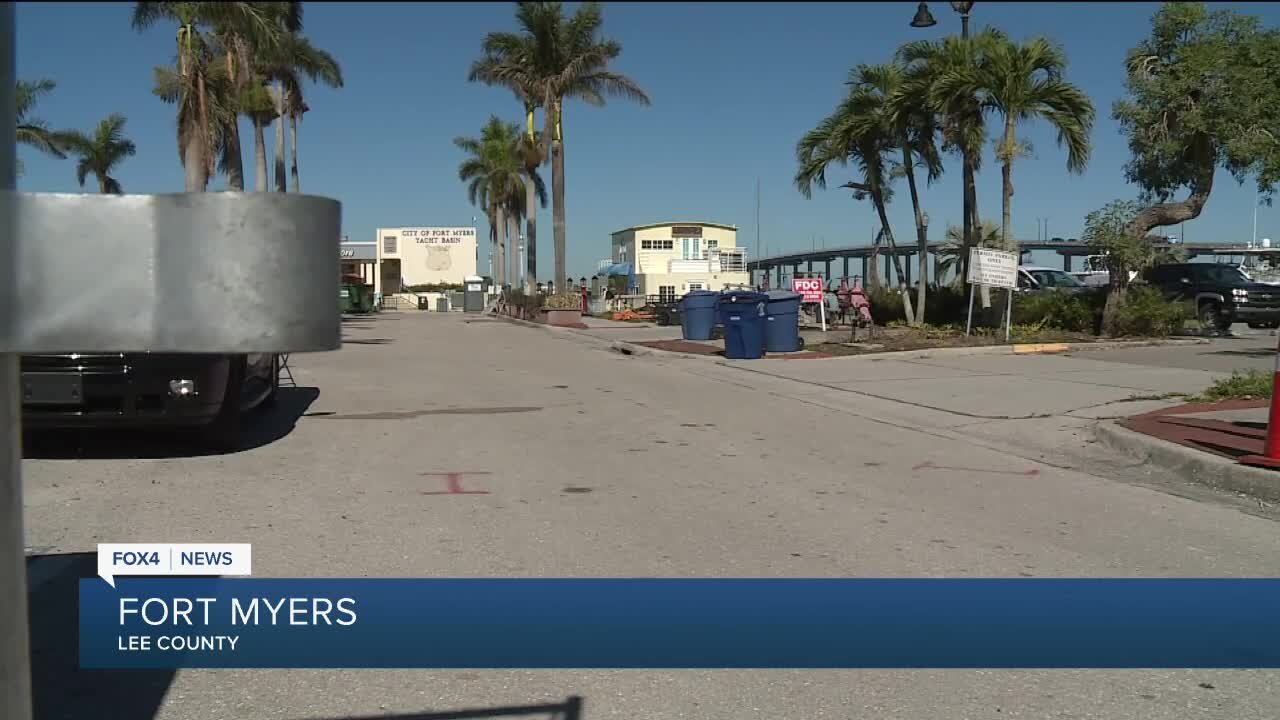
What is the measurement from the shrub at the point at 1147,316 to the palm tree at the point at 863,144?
495 cm

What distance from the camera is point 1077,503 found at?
7281 millimetres

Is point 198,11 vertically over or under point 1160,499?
over

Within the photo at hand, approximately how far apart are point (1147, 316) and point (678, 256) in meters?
76.7

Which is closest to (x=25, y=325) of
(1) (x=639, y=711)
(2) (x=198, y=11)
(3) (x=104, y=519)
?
(2) (x=198, y=11)

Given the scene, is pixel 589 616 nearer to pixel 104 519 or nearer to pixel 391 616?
pixel 391 616

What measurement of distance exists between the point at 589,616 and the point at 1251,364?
15383 mm

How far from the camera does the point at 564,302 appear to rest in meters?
40.3

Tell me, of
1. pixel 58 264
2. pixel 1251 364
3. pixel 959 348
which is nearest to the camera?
pixel 58 264

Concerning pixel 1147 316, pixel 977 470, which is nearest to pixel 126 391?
pixel 977 470

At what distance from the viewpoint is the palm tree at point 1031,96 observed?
2088 centimetres

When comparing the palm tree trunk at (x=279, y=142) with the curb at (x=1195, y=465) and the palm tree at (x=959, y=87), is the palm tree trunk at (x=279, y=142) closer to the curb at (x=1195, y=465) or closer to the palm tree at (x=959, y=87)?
the palm tree at (x=959, y=87)

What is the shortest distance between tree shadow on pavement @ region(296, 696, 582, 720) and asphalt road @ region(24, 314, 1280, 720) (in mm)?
54

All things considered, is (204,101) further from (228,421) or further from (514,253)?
Answer: (514,253)

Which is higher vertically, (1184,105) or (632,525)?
(1184,105)
